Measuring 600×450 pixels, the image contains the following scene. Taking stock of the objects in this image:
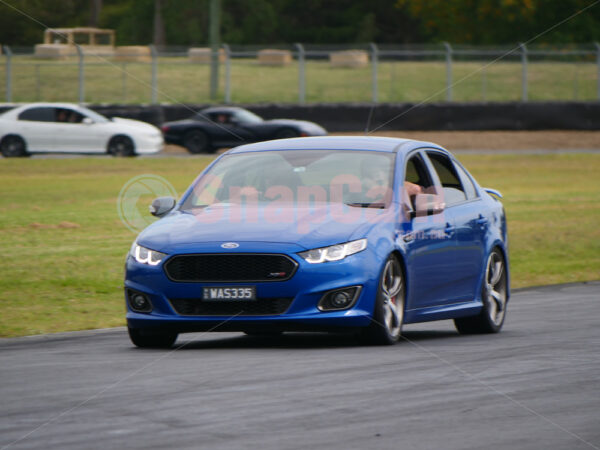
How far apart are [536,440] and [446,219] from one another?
4.35 meters

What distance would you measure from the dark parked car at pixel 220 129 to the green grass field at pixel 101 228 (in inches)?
113

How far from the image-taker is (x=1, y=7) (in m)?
66.9

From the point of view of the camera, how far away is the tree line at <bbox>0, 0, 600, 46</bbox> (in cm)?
6775

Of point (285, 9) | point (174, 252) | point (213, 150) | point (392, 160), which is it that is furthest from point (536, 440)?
point (285, 9)

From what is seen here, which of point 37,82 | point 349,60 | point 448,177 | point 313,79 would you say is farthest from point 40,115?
point 448,177

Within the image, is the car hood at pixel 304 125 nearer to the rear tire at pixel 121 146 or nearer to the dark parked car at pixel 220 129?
the dark parked car at pixel 220 129

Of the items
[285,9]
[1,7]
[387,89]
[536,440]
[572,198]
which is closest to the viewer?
[536,440]

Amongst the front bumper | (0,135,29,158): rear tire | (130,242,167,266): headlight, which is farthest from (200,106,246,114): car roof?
the front bumper

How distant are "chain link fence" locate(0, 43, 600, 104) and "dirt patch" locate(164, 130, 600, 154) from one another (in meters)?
2.81

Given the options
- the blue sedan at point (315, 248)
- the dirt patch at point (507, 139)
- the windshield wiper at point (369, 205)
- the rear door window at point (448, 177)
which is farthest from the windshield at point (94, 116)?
the windshield wiper at point (369, 205)

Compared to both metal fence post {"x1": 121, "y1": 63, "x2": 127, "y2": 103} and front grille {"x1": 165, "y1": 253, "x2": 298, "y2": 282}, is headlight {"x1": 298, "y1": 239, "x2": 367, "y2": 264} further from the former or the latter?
metal fence post {"x1": 121, "y1": 63, "x2": 127, "y2": 103}

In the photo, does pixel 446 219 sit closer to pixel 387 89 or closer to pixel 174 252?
pixel 174 252

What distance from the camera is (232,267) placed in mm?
8766

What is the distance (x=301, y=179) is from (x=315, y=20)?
78303 millimetres
